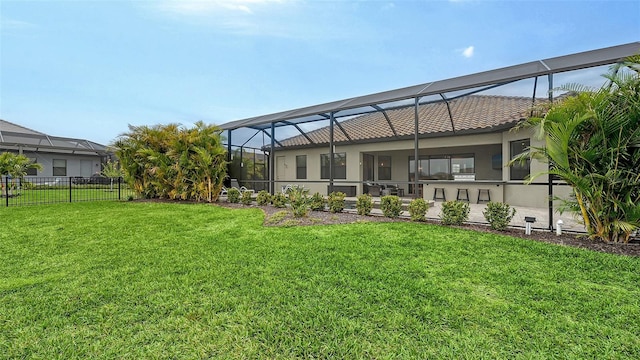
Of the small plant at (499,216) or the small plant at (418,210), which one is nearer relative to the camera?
the small plant at (499,216)

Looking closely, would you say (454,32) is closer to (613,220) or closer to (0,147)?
(613,220)

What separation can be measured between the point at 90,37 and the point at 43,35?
1.64m

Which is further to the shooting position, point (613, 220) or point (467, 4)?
point (467, 4)

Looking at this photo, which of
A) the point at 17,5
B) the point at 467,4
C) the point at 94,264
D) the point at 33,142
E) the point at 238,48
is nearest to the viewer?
the point at 94,264

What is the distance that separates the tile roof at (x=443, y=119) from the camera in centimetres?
872

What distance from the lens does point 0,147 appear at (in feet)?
61.6

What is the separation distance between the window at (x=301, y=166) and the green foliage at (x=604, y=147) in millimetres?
11571

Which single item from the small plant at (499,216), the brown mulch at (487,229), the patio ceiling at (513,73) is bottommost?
the brown mulch at (487,229)

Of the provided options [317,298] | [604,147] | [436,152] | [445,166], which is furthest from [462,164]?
[317,298]

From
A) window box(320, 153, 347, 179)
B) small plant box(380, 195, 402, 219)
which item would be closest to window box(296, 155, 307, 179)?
window box(320, 153, 347, 179)

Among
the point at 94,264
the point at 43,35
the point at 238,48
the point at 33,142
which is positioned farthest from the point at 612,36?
the point at 33,142

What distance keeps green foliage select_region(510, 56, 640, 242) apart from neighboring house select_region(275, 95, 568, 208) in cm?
225

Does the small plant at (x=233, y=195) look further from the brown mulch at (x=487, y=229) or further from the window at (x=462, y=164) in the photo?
the window at (x=462, y=164)

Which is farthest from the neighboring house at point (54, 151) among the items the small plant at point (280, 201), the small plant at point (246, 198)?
the small plant at point (280, 201)
